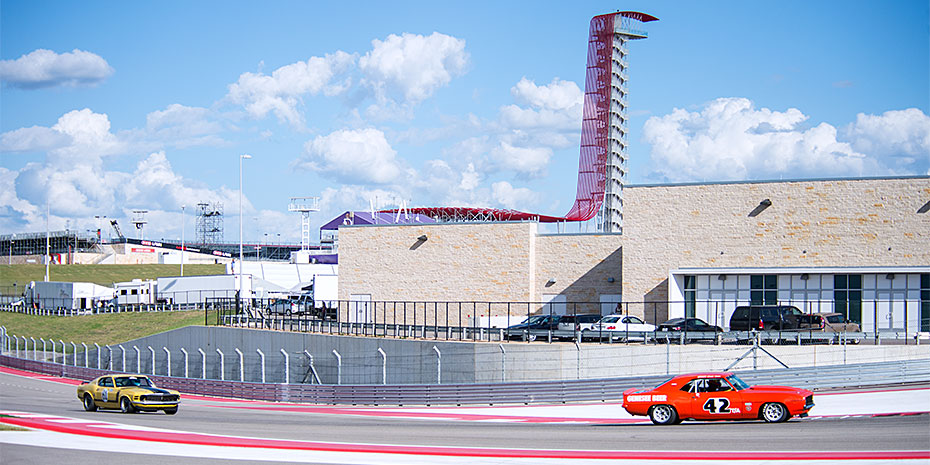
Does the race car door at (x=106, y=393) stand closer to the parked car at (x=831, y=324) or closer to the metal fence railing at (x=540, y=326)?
the metal fence railing at (x=540, y=326)

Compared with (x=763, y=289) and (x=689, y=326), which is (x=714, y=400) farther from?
(x=763, y=289)

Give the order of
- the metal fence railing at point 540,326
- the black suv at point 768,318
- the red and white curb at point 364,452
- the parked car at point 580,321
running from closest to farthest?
the red and white curb at point 364,452
the metal fence railing at point 540,326
the black suv at point 768,318
the parked car at point 580,321

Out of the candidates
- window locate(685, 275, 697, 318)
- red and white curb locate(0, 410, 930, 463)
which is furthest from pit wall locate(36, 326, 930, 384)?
red and white curb locate(0, 410, 930, 463)

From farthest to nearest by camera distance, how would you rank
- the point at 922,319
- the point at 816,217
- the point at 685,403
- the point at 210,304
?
the point at 210,304, the point at 816,217, the point at 922,319, the point at 685,403

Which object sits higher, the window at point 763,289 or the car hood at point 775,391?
the window at point 763,289

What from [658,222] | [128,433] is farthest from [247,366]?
[128,433]

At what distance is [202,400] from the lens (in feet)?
141

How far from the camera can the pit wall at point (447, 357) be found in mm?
36344

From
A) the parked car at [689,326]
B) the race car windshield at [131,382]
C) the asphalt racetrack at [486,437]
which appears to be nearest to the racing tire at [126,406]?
the asphalt racetrack at [486,437]

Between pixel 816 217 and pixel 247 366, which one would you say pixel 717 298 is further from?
pixel 247 366

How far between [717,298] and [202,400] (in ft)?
83.3

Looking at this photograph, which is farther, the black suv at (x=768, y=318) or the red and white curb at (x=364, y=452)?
the black suv at (x=768, y=318)

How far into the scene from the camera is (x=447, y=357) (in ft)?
138

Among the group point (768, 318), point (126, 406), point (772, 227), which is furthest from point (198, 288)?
point (768, 318)
